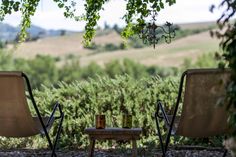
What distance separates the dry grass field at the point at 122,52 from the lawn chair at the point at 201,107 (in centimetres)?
5068

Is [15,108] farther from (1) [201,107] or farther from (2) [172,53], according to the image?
(2) [172,53]

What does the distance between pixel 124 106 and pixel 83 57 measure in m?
57.6

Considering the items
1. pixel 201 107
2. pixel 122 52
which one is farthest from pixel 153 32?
pixel 122 52

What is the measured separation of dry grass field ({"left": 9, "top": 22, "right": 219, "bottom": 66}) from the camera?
56125 millimetres

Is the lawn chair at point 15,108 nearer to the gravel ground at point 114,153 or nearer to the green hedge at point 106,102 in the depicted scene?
the gravel ground at point 114,153

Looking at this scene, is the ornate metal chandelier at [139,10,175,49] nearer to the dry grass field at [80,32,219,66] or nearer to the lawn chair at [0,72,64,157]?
the lawn chair at [0,72,64,157]

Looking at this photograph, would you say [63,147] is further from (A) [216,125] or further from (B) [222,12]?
(B) [222,12]

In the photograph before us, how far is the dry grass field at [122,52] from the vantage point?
2210 inches

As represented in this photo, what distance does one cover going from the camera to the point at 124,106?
6910mm

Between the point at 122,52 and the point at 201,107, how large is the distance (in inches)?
2349

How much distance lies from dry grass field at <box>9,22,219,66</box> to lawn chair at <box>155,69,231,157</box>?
50677 mm

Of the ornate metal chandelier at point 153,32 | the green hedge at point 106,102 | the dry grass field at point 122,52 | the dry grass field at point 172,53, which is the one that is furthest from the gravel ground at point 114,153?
the dry grass field at point 122,52

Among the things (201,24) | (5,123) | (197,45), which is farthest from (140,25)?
(201,24)

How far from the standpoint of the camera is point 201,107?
4.28 meters
